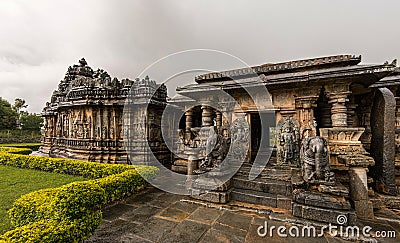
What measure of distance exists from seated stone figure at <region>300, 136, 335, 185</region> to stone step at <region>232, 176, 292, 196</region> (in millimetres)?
827

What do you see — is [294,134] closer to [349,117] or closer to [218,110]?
[349,117]

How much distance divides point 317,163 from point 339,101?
2332mm

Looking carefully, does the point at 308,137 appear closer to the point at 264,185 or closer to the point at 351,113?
the point at 264,185

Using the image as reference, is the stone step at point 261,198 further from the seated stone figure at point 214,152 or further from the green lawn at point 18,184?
the green lawn at point 18,184

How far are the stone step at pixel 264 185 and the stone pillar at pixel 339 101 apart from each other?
2478 millimetres

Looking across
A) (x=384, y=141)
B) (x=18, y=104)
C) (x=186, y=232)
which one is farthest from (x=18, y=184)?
(x=18, y=104)

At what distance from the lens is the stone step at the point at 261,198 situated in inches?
191

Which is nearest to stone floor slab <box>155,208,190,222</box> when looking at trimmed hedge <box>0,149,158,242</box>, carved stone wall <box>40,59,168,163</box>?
trimmed hedge <box>0,149,158,242</box>

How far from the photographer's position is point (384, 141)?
16.7ft

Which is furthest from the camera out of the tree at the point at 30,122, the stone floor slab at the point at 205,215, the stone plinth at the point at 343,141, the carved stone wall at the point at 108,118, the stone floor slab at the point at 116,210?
the tree at the point at 30,122

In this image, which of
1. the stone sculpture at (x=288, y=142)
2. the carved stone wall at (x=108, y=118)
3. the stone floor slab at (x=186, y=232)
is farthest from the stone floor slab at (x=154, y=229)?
the carved stone wall at (x=108, y=118)

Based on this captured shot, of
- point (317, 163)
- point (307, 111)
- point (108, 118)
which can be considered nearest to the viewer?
point (317, 163)

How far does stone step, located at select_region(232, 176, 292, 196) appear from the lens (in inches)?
204

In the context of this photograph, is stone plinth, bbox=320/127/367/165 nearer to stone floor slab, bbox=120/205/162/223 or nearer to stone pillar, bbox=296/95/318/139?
stone pillar, bbox=296/95/318/139
